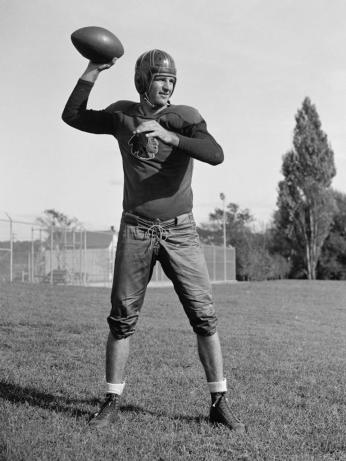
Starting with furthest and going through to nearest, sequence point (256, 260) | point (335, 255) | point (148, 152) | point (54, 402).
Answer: point (335, 255) → point (256, 260) → point (54, 402) → point (148, 152)

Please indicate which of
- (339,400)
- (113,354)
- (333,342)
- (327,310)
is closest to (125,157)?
(113,354)

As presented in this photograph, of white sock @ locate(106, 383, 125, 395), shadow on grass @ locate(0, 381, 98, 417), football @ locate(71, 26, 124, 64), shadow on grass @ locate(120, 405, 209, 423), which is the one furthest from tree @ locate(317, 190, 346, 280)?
white sock @ locate(106, 383, 125, 395)

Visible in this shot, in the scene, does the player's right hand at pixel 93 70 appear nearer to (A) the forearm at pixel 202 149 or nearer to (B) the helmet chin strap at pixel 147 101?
(B) the helmet chin strap at pixel 147 101

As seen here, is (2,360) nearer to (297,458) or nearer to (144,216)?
(144,216)

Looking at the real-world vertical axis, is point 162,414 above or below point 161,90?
below

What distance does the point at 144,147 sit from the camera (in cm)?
390

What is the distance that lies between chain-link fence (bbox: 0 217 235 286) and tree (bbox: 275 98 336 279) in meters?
14.9

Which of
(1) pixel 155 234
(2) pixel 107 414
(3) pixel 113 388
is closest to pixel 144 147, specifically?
(1) pixel 155 234

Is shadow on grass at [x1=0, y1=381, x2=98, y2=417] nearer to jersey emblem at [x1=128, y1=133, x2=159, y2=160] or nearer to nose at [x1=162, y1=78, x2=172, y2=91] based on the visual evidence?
jersey emblem at [x1=128, y1=133, x2=159, y2=160]

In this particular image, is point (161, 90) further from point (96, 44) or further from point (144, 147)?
point (96, 44)

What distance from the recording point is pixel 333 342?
8.93 metres

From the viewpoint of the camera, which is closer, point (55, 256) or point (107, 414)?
point (107, 414)

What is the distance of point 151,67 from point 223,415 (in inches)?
92.6

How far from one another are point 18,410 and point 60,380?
1.10 metres
